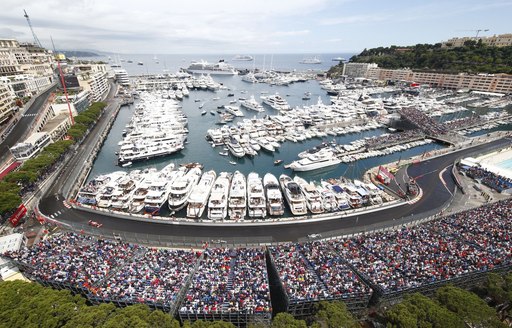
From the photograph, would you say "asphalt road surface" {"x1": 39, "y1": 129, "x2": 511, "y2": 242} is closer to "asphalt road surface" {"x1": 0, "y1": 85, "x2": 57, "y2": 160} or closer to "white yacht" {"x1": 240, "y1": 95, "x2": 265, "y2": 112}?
"asphalt road surface" {"x1": 0, "y1": 85, "x2": 57, "y2": 160}

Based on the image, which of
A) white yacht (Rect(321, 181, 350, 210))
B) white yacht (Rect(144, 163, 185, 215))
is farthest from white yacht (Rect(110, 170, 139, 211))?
white yacht (Rect(321, 181, 350, 210))

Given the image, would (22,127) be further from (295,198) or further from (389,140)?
(389,140)

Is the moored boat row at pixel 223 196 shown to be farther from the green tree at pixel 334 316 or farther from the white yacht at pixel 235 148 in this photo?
the green tree at pixel 334 316

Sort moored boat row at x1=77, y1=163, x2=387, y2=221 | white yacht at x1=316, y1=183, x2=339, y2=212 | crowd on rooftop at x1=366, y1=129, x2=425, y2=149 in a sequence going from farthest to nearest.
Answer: crowd on rooftop at x1=366, y1=129, x2=425, y2=149, white yacht at x1=316, y1=183, x2=339, y2=212, moored boat row at x1=77, y1=163, x2=387, y2=221

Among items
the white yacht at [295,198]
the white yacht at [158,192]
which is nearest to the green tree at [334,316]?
the white yacht at [295,198]

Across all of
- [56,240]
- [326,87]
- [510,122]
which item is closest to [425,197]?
[56,240]

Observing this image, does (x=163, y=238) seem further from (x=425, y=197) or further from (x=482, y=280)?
(x=425, y=197)

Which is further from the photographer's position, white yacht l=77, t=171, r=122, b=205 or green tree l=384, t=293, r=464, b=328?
white yacht l=77, t=171, r=122, b=205
